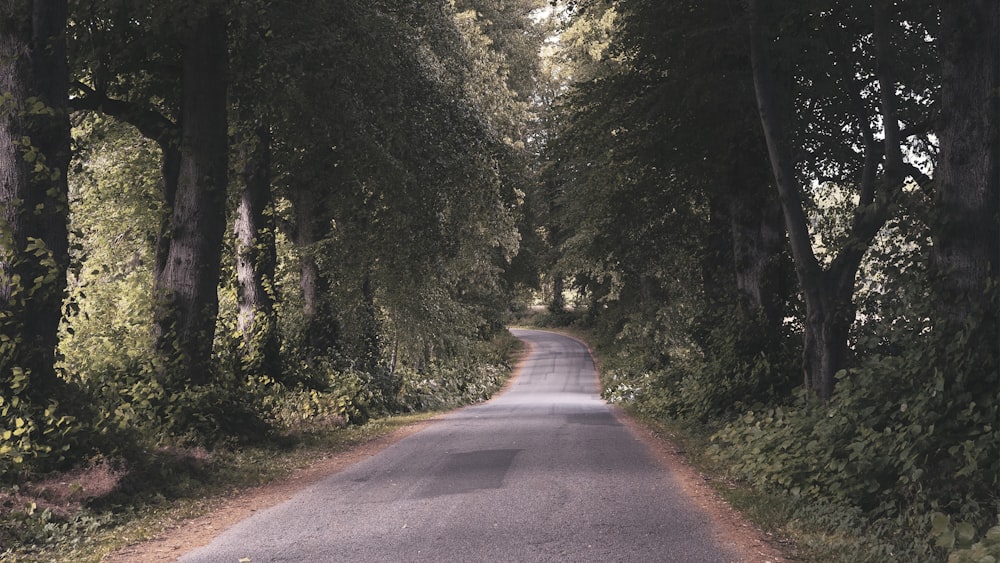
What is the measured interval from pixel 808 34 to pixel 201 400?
1003cm

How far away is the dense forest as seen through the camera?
827cm

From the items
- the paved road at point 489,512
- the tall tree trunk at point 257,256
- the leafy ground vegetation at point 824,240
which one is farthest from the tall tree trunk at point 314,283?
the paved road at point 489,512

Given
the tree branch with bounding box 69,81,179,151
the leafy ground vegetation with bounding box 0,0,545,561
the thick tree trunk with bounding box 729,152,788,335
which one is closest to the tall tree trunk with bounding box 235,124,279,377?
the leafy ground vegetation with bounding box 0,0,545,561

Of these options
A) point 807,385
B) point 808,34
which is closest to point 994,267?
point 807,385

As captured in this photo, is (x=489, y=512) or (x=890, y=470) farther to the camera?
(x=489, y=512)

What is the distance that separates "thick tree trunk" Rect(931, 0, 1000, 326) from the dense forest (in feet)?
0.07

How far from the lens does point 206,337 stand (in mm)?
12750

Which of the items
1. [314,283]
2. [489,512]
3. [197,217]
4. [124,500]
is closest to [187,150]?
[197,217]

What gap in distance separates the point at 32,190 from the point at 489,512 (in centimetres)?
574

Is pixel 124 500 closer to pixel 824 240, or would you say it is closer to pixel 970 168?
pixel 970 168

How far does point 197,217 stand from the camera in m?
12.7

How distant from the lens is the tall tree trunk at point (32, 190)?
8.92 m

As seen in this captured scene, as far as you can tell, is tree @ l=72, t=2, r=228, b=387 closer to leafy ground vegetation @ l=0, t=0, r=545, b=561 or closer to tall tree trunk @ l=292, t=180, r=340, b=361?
leafy ground vegetation @ l=0, t=0, r=545, b=561

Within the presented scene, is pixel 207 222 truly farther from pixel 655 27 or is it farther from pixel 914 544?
pixel 914 544
